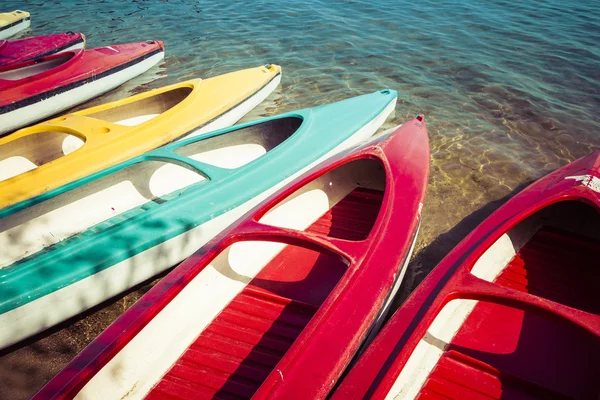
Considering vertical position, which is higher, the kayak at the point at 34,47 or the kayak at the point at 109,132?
the kayak at the point at 34,47

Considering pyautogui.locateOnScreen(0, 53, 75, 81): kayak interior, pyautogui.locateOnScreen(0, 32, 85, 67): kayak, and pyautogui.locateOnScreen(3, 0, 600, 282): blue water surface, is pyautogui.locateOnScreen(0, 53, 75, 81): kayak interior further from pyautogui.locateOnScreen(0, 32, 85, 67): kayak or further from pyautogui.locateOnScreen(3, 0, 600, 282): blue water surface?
pyautogui.locateOnScreen(3, 0, 600, 282): blue water surface

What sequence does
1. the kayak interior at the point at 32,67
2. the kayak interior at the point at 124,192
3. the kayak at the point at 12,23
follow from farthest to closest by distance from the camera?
the kayak at the point at 12,23 < the kayak interior at the point at 32,67 < the kayak interior at the point at 124,192

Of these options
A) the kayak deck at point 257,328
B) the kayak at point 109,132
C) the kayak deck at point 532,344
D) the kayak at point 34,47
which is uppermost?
the kayak at point 34,47

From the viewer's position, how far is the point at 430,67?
8797 mm

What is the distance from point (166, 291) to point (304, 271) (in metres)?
1.39

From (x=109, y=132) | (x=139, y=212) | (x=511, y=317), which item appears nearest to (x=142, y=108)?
(x=109, y=132)

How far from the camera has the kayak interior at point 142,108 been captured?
5.86 meters

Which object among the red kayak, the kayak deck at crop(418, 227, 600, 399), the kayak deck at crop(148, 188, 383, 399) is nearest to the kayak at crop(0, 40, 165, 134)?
the kayak deck at crop(148, 188, 383, 399)

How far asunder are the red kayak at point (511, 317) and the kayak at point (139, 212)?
2.13m

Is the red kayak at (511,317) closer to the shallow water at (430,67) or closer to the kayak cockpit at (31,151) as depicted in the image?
the shallow water at (430,67)

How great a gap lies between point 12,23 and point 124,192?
9584 mm

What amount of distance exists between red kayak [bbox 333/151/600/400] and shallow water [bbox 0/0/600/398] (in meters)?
0.85

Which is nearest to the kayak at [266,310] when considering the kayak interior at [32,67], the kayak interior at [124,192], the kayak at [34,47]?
the kayak interior at [124,192]

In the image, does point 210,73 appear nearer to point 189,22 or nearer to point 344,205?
point 189,22
